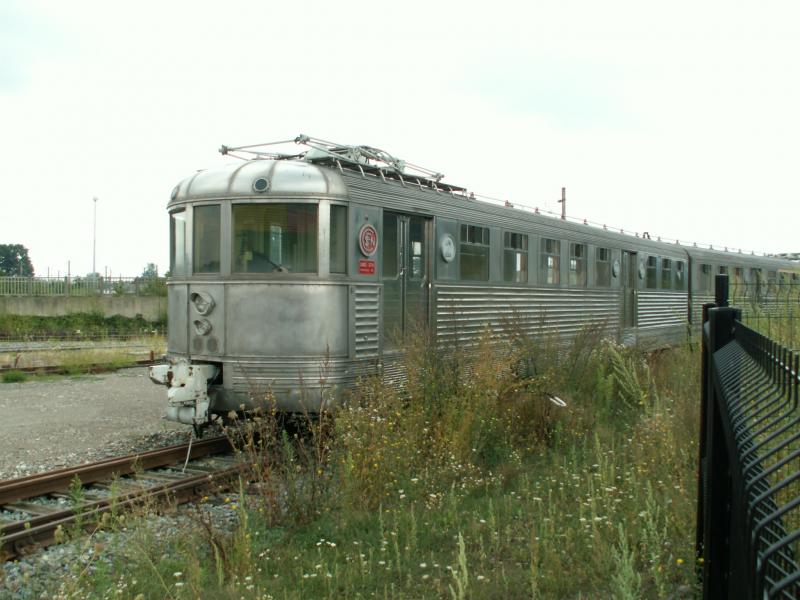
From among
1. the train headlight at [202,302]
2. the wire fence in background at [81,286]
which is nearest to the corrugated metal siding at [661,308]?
the train headlight at [202,302]

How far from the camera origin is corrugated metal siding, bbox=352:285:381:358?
8.12 m

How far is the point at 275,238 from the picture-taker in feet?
26.1

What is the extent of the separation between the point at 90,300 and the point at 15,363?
12.5 meters

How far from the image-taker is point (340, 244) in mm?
8000

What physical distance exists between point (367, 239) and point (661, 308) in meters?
12.8

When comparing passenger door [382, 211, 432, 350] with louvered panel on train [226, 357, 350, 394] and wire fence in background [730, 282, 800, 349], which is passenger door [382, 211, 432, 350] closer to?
louvered panel on train [226, 357, 350, 394]

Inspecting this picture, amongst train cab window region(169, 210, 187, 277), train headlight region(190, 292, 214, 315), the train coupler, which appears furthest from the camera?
train cab window region(169, 210, 187, 277)

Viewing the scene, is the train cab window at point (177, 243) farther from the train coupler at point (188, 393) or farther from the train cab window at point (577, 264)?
the train cab window at point (577, 264)

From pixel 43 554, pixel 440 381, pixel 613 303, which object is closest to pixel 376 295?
pixel 440 381

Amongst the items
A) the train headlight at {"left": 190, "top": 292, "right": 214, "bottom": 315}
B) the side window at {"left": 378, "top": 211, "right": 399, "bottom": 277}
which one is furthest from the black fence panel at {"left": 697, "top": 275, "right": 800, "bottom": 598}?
the train headlight at {"left": 190, "top": 292, "right": 214, "bottom": 315}

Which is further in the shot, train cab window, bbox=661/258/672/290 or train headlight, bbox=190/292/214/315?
train cab window, bbox=661/258/672/290

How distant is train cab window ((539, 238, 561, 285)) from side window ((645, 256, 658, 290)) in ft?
18.8

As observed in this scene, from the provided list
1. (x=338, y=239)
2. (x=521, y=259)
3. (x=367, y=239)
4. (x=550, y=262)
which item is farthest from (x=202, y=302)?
(x=550, y=262)

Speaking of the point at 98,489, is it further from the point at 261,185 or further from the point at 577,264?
the point at 577,264
